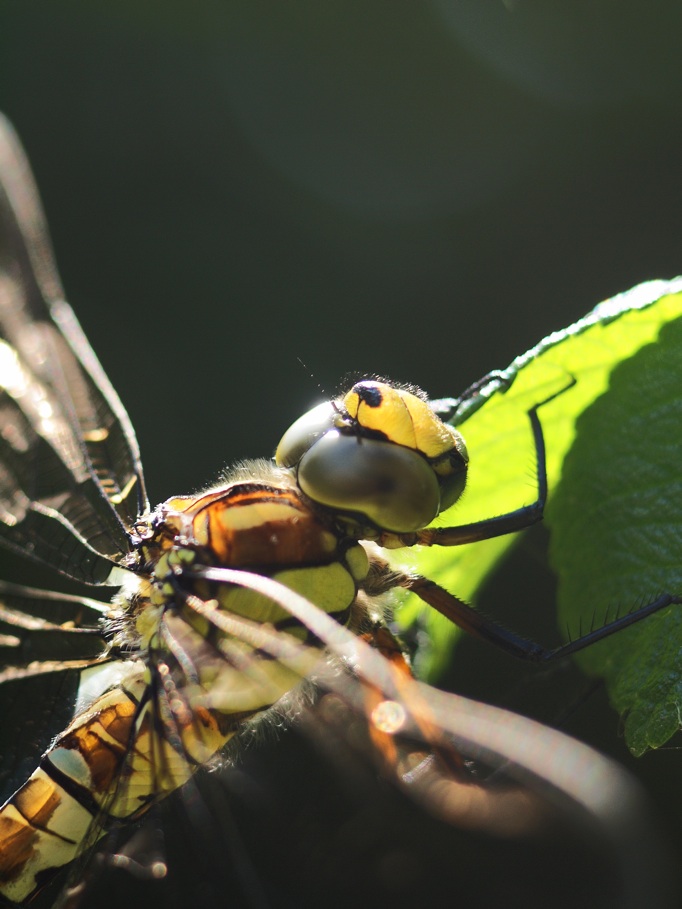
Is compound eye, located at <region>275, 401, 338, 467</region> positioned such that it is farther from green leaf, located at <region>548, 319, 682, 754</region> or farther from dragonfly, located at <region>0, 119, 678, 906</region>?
green leaf, located at <region>548, 319, 682, 754</region>

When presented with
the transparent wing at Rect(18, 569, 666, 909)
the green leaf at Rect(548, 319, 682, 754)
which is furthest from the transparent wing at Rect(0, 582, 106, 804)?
the green leaf at Rect(548, 319, 682, 754)

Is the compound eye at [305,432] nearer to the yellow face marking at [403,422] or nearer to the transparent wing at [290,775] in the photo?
the yellow face marking at [403,422]


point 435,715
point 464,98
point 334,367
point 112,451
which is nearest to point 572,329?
point 435,715

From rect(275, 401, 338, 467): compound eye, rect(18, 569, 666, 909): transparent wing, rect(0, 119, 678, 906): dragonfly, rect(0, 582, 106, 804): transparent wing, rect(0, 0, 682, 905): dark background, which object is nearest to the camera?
rect(18, 569, 666, 909): transparent wing

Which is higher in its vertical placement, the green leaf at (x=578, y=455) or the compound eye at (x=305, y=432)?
the compound eye at (x=305, y=432)

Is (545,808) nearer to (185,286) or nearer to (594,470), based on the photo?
(594,470)

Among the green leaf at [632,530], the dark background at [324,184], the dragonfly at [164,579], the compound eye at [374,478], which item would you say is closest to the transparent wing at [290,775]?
the dragonfly at [164,579]
